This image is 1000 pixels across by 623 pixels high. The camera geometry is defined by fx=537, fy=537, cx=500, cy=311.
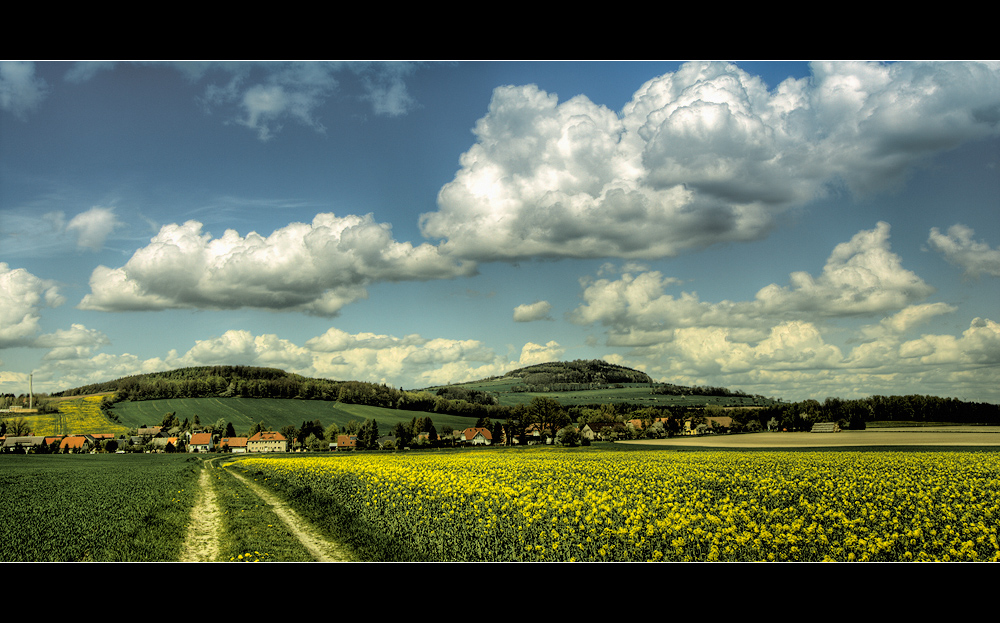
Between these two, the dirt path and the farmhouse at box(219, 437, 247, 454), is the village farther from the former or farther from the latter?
the dirt path

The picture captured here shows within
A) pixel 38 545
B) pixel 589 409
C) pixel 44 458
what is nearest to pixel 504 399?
pixel 589 409

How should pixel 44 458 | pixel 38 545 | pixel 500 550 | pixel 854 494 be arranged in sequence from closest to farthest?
pixel 500 550 < pixel 38 545 < pixel 854 494 < pixel 44 458

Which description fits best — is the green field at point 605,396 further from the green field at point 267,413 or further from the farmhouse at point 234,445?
the farmhouse at point 234,445

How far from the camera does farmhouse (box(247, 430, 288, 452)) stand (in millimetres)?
44531

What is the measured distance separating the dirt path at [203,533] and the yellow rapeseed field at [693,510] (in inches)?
135

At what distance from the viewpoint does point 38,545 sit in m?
11.4

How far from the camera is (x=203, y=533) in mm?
14664

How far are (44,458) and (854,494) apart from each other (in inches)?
2115

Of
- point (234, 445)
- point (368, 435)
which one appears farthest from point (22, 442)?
point (368, 435)

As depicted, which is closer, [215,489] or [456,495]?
[456,495]

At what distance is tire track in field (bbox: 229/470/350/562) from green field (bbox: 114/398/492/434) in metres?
8.72

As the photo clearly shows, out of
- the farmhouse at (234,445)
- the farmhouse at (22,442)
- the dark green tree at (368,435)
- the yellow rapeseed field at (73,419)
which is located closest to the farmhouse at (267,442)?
the farmhouse at (234,445)

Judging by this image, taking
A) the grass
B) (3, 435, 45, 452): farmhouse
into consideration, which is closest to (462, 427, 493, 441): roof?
the grass
